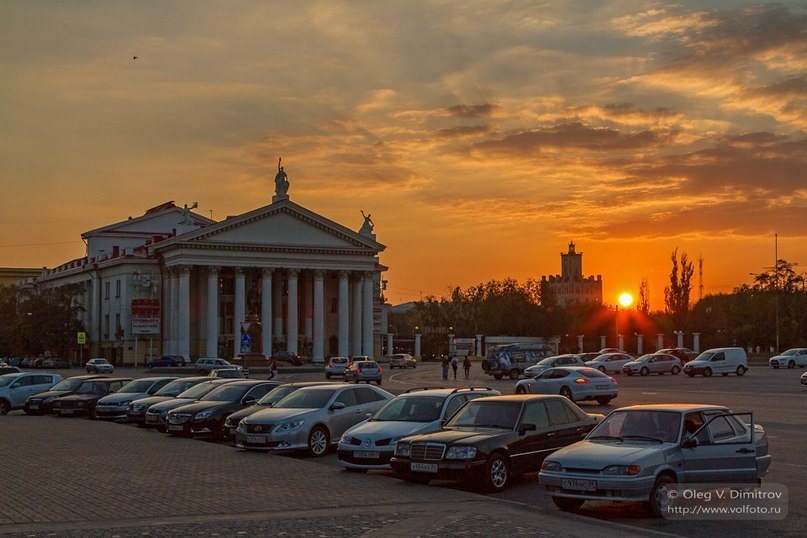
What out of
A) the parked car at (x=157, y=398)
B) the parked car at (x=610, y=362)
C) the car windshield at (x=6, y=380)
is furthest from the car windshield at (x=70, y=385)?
the parked car at (x=610, y=362)

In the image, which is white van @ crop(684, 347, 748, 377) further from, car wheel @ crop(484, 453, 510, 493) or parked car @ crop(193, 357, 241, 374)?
car wheel @ crop(484, 453, 510, 493)

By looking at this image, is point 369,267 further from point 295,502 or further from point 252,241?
point 295,502

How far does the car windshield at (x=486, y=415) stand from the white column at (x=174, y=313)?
90.8 meters

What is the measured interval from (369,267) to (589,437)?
99.6 meters

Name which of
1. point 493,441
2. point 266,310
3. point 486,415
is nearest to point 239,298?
point 266,310

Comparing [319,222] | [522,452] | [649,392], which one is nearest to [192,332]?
[319,222]

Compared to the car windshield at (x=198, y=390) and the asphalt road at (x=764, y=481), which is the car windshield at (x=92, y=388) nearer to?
the car windshield at (x=198, y=390)

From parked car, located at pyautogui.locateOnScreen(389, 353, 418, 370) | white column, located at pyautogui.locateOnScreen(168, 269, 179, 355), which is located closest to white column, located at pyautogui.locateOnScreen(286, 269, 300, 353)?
white column, located at pyautogui.locateOnScreen(168, 269, 179, 355)

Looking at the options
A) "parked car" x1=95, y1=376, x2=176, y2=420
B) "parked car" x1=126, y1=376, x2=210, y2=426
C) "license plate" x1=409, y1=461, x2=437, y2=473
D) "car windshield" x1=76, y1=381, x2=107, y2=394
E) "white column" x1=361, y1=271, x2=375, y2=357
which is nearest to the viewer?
"license plate" x1=409, y1=461, x2=437, y2=473

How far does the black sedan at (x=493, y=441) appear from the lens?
1697 centimetres

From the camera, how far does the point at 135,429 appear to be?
30344 mm

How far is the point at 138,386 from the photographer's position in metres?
35.8

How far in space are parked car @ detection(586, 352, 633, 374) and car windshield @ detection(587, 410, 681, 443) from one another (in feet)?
190

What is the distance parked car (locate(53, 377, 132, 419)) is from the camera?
117ft
